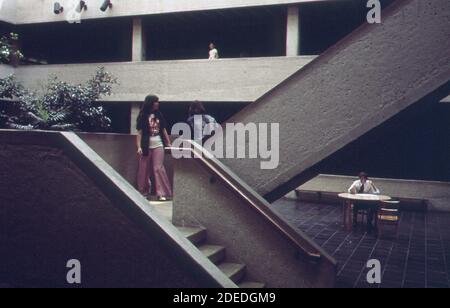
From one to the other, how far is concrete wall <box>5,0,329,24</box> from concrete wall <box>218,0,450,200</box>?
880cm

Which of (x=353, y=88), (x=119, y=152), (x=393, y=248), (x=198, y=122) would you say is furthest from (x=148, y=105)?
(x=393, y=248)

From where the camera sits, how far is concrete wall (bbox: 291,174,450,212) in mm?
12398

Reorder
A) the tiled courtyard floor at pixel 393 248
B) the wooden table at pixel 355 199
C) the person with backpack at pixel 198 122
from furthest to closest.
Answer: the wooden table at pixel 355 199 → the person with backpack at pixel 198 122 → the tiled courtyard floor at pixel 393 248

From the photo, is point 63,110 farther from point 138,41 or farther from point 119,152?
point 138,41

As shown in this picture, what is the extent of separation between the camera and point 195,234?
543 centimetres

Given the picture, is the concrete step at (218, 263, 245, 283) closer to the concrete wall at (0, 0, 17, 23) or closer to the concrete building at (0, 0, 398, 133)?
the concrete building at (0, 0, 398, 133)

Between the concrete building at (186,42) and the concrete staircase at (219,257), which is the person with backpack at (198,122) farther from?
the concrete building at (186,42)

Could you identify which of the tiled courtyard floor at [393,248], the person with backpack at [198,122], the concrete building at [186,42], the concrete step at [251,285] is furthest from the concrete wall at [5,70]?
the concrete step at [251,285]

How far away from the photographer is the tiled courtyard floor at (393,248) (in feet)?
19.6

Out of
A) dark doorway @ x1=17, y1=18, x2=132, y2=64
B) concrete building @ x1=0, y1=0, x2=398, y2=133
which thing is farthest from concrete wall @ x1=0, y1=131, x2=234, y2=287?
dark doorway @ x1=17, y1=18, x2=132, y2=64

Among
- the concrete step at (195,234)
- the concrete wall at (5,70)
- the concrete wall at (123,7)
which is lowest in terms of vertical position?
the concrete step at (195,234)

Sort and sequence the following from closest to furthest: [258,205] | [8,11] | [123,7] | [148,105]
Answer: [258,205]
[148,105]
[123,7]
[8,11]

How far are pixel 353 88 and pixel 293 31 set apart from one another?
904 centimetres

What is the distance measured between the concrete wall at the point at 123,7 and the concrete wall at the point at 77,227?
11378 millimetres
